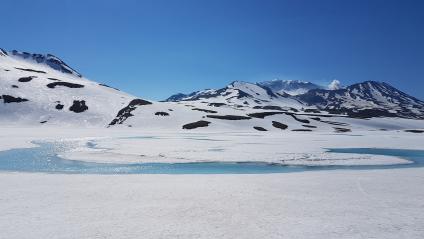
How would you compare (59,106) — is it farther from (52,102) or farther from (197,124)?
(197,124)

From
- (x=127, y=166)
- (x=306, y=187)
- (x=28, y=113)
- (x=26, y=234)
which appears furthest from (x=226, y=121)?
Answer: (x=26, y=234)

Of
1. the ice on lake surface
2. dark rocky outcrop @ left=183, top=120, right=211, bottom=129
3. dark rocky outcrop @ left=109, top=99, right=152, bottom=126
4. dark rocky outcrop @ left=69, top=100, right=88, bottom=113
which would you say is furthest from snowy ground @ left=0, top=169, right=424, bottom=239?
dark rocky outcrop @ left=69, top=100, right=88, bottom=113

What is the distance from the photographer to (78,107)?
13662 cm

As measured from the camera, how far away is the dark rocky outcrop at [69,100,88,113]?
437 feet

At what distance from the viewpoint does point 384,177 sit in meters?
22.8

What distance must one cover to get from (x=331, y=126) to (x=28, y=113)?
102821 millimetres

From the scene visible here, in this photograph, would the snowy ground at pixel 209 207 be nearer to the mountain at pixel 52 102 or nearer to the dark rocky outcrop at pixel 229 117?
the mountain at pixel 52 102

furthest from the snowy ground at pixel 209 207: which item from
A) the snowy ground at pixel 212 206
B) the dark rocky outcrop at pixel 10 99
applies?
the dark rocky outcrop at pixel 10 99

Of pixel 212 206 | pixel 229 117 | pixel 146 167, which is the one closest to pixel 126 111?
pixel 229 117

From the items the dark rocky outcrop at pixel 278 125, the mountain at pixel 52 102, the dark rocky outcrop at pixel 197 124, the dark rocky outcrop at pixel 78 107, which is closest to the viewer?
the dark rocky outcrop at pixel 197 124

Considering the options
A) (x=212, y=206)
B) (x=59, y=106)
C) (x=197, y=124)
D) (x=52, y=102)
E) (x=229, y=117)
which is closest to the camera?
(x=212, y=206)

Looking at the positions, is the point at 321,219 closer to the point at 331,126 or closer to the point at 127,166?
the point at 127,166

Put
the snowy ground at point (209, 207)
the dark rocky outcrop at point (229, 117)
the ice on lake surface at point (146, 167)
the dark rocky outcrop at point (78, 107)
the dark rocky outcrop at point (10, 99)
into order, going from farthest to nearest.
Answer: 1. the dark rocky outcrop at point (10, 99)
2. the dark rocky outcrop at point (78, 107)
3. the dark rocky outcrop at point (229, 117)
4. the ice on lake surface at point (146, 167)
5. the snowy ground at point (209, 207)

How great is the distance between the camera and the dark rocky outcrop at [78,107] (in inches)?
5246
